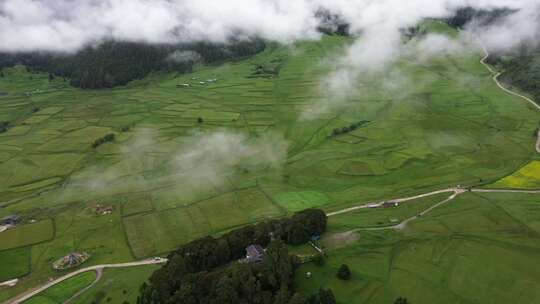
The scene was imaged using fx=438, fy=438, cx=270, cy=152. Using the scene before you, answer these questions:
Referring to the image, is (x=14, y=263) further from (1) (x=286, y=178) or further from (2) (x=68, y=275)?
(1) (x=286, y=178)

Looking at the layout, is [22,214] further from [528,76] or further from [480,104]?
[528,76]

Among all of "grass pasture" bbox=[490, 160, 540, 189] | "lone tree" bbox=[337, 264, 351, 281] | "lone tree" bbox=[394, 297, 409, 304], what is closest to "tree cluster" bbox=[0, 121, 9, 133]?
"lone tree" bbox=[337, 264, 351, 281]

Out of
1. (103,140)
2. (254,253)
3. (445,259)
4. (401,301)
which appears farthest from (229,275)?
(103,140)

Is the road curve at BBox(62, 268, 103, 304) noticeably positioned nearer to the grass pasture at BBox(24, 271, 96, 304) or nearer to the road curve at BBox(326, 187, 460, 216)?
the grass pasture at BBox(24, 271, 96, 304)

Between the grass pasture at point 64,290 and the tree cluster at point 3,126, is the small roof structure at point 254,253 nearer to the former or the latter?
the grass pasture at point 64,290

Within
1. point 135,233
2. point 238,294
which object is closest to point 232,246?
point 238,294

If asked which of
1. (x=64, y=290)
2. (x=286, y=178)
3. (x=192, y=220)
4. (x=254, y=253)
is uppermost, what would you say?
(x=286, y=178)

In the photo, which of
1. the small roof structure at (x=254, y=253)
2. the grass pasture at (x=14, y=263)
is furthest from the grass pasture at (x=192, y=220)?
the grass pasture at (x=14, y=263)
